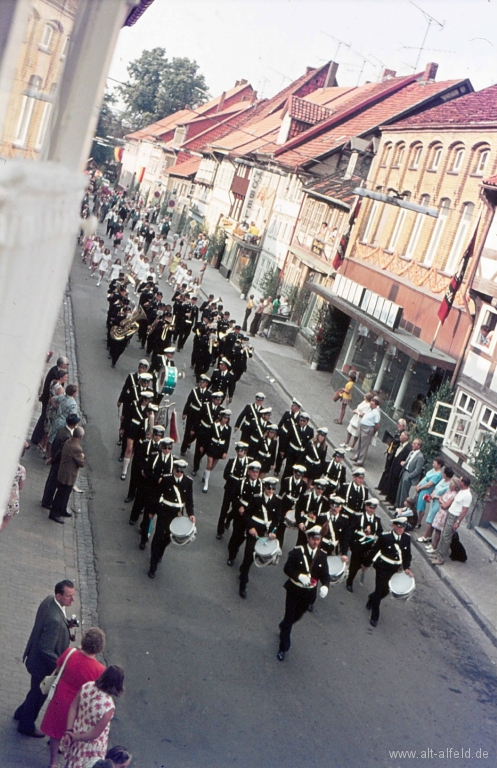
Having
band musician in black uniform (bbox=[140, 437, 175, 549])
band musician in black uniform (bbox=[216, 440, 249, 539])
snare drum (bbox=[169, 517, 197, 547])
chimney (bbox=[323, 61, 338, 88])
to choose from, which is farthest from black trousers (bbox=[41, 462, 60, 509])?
chimney (bbox=[323, 61, 338, 88])

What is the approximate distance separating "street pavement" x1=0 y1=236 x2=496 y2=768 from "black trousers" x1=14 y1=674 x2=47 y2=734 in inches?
5.2

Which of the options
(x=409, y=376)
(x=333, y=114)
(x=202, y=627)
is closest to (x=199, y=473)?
(x=202, y=627)

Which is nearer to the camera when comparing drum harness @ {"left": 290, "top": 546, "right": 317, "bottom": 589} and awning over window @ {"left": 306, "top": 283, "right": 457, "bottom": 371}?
drum harness @ {"left": 290, "top": 546, "right": 317, "bottom": 589}

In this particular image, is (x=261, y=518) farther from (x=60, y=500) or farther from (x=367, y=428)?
(x=367, y=428)

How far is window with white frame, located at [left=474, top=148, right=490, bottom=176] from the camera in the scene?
2294 cm

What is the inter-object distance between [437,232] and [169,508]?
54.1 ft

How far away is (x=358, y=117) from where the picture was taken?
43250 mm

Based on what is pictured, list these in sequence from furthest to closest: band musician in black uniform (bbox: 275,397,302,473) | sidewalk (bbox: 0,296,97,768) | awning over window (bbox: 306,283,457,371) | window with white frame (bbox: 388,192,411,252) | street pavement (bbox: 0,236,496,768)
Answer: window with white frame (bbox: 388,192,411,252), awning over window (bbox: 306,283,457,371), band musician in black uniform (bbox: 275,397,302,473), street pavement (bbox: 0,236,496,768), sidewalk (bbox: 0,296,97,768)

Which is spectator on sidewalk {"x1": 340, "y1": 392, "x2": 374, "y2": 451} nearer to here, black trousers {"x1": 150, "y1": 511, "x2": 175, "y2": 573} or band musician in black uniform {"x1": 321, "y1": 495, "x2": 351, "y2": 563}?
band musician in black uniform {"x1": 321, "y1": 495, "x2": 351, "y2": 563}

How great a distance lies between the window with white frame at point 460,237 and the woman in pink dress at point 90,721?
19202mm

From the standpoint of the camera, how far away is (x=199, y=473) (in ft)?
51.9

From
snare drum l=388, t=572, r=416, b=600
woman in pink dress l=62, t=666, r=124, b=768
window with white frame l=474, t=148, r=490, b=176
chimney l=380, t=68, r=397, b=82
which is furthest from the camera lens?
chimney l=380, t=68, r=397, b=82

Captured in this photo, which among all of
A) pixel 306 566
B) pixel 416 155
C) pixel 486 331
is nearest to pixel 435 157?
pixel 416 155

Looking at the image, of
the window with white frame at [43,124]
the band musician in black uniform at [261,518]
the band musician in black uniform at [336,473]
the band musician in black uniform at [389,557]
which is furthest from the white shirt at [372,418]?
the window with white frame at [43,124]
